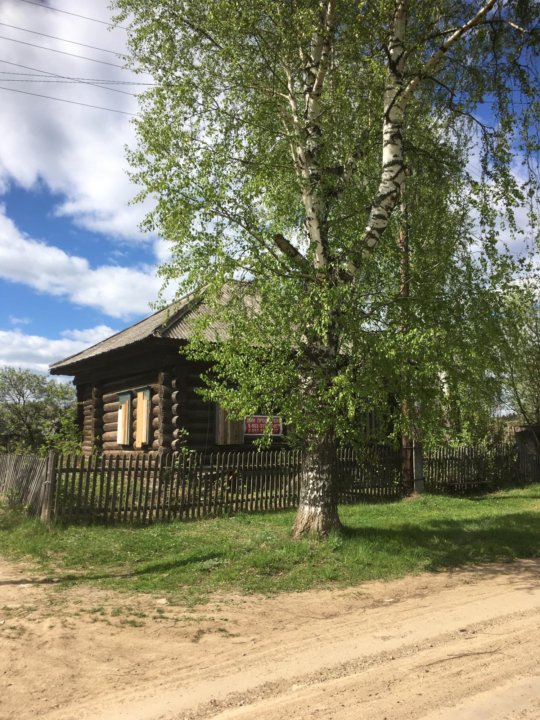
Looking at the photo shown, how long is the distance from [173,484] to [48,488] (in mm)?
2451

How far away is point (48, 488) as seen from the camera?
10023mm

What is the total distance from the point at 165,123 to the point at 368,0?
3.78m

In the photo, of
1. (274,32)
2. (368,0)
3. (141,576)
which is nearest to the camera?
(141,576)

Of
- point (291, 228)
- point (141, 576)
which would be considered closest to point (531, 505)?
point (291, 228)

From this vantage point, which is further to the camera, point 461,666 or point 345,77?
point 345,77

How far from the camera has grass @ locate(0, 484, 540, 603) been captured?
735 cm

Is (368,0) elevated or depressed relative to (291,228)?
elevated

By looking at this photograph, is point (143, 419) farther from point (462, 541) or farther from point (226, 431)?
point (462, 541)

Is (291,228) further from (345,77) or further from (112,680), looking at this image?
(112,680)

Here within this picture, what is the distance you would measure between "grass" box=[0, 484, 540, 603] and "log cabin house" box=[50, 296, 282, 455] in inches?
150

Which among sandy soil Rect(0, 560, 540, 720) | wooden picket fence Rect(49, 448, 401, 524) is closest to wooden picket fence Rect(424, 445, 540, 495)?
wooden picket fence Rect(49, 448, 401, 524)

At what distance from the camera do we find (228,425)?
1518 centimetres

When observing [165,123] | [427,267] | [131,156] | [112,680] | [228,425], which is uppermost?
[165,123]

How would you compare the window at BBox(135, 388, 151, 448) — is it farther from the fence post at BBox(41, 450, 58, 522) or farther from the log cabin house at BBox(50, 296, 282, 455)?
the fence post at BBox(41, 450, 58, 522)
